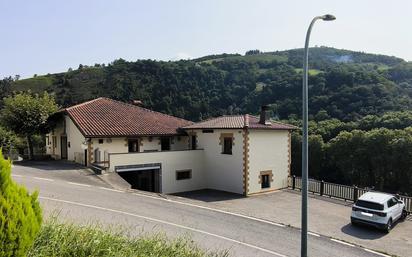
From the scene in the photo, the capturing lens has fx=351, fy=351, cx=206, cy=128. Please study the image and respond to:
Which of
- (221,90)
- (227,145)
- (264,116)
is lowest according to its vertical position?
(227,145)

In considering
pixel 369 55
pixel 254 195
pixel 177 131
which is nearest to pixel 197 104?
pixel 177 131

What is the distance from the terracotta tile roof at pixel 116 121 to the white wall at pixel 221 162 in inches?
115

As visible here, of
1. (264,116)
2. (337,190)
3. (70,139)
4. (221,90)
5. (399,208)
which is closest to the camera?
(399,208)

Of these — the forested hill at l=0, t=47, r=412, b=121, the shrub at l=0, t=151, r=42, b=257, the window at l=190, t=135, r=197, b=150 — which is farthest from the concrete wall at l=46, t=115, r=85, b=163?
the forested hill at l=0, t=47, r=412, b=121

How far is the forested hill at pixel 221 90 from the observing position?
67.4 metres

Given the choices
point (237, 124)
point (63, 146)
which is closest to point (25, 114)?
point (63, 146)

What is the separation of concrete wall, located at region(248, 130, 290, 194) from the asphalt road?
8335mm

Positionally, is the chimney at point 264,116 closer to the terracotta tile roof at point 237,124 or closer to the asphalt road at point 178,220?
the terracotta tile roof at point 237,124

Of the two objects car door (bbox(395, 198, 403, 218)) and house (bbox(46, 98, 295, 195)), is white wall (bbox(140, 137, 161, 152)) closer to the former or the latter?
house (bbox(46, 98, 295, 195))

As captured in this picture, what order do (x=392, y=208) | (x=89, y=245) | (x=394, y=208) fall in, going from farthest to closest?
(x=394, y=208) → (x=392, y=208) → (x=89, y=245)

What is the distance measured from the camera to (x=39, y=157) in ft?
91.4

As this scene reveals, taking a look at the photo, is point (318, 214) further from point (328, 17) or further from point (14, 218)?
point (14, 218)

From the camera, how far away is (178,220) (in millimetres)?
14055

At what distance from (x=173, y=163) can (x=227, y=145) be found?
413cm
